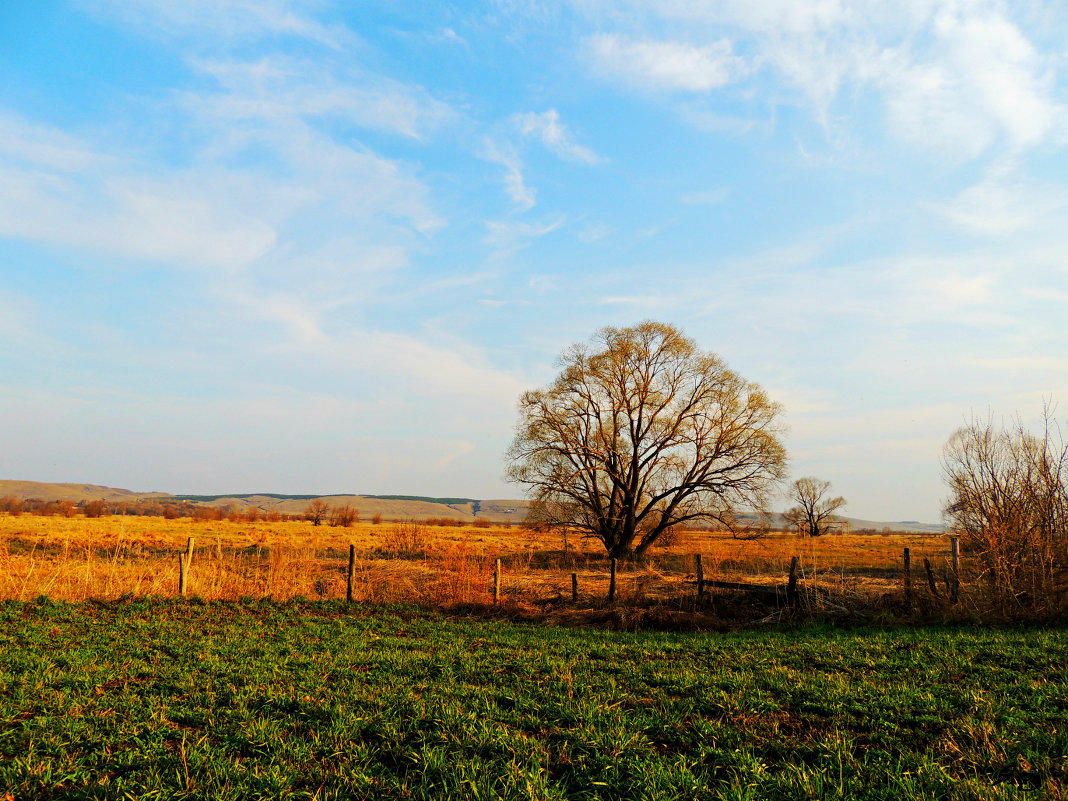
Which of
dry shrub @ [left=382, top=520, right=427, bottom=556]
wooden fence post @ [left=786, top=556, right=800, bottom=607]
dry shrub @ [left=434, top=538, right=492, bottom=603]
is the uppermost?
wooden fence post @ [left=786, top=556, right=800, bottom=607]

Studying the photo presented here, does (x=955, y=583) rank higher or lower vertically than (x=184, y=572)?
higher

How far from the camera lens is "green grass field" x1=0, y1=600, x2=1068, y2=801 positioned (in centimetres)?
437

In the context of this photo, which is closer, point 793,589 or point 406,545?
point 793,589

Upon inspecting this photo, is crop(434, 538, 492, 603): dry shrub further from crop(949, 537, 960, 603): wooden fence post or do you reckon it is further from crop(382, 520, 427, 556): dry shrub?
crop(382, 520, 427, 556): dry shrub

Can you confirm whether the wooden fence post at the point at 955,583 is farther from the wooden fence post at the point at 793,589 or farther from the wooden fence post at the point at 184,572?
the wooden fence post at the point at 184,572

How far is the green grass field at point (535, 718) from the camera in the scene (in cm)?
437

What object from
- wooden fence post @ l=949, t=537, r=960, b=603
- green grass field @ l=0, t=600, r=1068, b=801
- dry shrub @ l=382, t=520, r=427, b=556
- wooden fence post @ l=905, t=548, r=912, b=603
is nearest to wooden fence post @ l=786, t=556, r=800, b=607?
wooden fence post @ l=905, t=548, r=912, b=603

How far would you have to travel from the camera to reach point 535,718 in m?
5.89

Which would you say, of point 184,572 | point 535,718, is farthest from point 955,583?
point 184,572

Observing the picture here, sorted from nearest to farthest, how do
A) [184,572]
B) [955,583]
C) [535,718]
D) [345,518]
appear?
[535,718], [955,583], [184,572], [345,518]

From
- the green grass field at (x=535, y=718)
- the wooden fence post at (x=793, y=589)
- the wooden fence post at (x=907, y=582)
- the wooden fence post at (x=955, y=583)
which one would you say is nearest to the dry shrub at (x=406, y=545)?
the wooden fence post at (x=793, y=589)

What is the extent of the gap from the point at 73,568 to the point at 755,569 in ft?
78.4

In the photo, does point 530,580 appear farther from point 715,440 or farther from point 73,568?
point 715,440

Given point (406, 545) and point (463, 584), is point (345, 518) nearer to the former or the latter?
point (406, 545)
